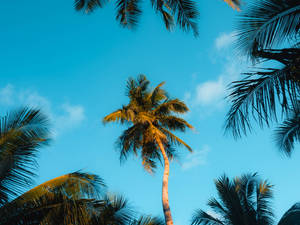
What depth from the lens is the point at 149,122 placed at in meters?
13.1

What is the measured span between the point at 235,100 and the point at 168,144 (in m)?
9.97

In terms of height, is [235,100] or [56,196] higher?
[235,100]

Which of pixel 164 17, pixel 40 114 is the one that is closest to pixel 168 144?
pixel 164 17

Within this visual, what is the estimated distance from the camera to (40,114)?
6348mm

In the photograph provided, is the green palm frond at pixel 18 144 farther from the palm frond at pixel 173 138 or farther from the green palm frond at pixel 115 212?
the palm frond at pixel 173 138

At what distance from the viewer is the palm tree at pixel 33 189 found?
5484 millimetres

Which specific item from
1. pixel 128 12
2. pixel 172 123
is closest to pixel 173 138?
pixel 172 123

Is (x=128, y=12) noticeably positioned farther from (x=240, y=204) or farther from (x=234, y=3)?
(x=240, y=204)

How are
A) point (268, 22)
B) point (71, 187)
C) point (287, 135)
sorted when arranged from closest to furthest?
point (268, 22)
point (71, 187)
point (287, 135)

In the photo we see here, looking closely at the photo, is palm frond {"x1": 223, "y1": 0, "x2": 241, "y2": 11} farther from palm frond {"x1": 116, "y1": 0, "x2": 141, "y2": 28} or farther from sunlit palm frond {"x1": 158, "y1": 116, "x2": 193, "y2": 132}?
sunlit palm frond {"x1": 158, "y1": 116, "x2": 193, "y2": 132}

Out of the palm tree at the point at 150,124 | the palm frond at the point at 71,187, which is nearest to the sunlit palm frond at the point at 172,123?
the palm tree at the point at 150,124

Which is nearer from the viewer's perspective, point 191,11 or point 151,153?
point 191,11

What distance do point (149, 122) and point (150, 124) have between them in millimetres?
114

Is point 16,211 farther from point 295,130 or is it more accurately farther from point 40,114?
point 295,130
